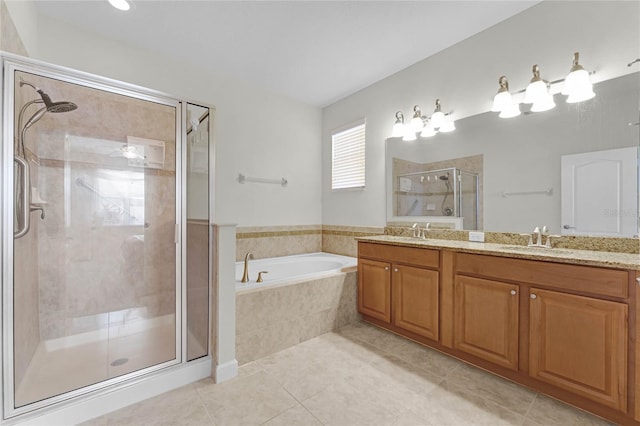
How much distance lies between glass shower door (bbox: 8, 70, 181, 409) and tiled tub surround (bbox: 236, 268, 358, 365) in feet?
1.53

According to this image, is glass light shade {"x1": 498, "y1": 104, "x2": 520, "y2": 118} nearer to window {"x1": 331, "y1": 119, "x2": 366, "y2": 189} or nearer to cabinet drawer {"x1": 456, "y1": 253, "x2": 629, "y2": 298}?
cabinet drawer {"x1": 456, "y1": 253, "x2": 629, "y2": 298}

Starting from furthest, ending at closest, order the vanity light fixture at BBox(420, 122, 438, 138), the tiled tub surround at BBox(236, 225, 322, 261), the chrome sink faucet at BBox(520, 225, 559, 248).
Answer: the tiled tub surround at BBox(236, 225, 322, 261)
the vanity light fixture at BBox(420, 122, 438, 138)
the chrome sink faucet at BBox(520, 225, 559, 248)

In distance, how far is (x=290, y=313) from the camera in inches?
86.9

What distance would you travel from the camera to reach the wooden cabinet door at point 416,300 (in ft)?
6.78

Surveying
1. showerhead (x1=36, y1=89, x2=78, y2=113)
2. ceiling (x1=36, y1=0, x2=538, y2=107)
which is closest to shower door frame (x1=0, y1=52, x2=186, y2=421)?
showerhead (x1=36, y1=89, x2=78, y2=113)

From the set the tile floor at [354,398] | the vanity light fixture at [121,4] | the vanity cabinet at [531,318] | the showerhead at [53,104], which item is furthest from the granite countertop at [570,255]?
the vanity light fixture at [121,4]

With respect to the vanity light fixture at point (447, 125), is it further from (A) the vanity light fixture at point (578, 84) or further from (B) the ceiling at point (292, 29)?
(A) the vanity light fixture at point (578, 84)

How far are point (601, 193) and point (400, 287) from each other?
57.9 inches

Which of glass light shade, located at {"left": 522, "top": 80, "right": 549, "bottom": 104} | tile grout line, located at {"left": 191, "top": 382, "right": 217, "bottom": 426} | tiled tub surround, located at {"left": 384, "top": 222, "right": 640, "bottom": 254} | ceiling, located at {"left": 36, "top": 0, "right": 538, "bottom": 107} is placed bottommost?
tile grout line, located at {"left": 191, "top": 382, "right": 217, "bottom": 426}

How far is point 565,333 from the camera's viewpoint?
1455 mm

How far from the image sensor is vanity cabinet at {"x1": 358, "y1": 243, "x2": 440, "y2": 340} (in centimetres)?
208

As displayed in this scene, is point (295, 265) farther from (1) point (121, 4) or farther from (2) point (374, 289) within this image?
(1) point (121, 4)

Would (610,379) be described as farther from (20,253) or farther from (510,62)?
(20,253)

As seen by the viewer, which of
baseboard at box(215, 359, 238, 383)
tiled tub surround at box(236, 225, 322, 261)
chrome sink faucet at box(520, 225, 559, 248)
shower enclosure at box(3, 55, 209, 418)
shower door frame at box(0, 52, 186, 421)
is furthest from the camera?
tiled tub surround at box(236, 225, 322, 261)
